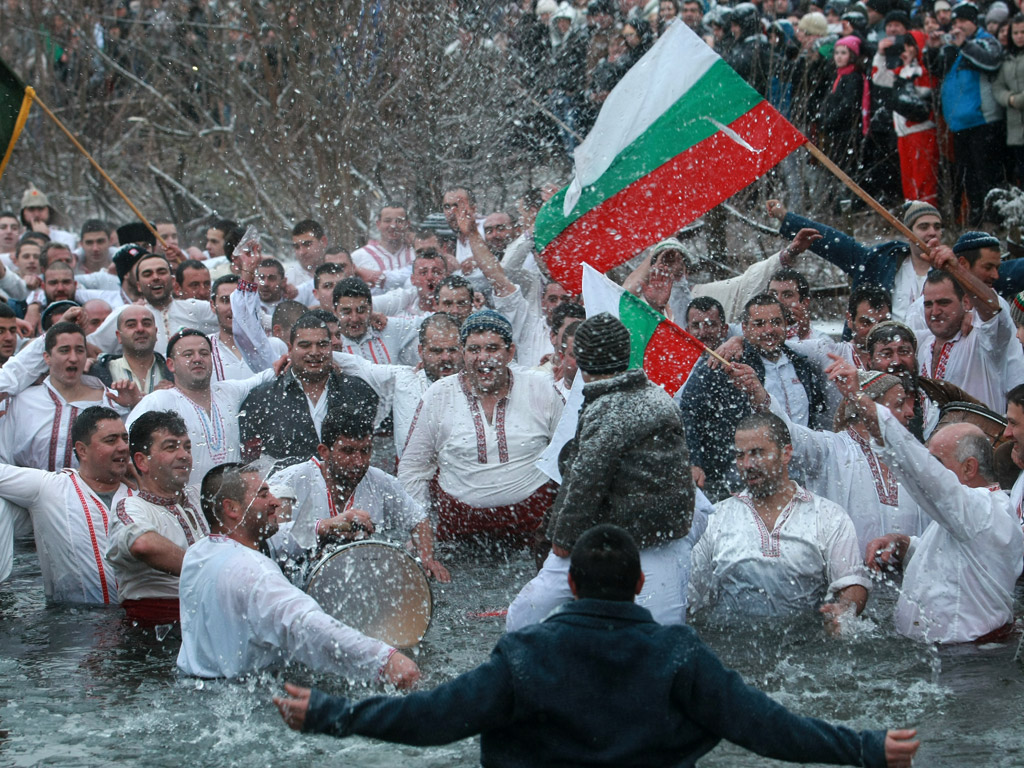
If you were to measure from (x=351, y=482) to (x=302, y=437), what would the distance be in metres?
1.10

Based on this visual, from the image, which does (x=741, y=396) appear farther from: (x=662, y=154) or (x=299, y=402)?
(x=299, y=402)

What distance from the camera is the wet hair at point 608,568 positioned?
385cm

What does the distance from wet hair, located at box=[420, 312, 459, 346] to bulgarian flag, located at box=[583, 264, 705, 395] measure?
1.89m

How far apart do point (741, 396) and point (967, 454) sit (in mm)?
1561

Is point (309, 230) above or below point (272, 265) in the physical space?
above

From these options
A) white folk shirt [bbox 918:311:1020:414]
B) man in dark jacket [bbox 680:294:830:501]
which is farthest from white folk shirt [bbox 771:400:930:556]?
white folk shirt [bbox 918:311:1020:414]

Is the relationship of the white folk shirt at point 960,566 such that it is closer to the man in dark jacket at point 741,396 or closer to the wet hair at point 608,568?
the man in dark jacket at point 741,396

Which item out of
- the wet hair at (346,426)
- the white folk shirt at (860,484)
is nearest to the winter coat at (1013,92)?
the white folk shirt at (860,484)

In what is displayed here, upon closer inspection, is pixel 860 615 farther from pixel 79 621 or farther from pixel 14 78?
pixel 14 78

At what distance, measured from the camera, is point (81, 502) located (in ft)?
23.9

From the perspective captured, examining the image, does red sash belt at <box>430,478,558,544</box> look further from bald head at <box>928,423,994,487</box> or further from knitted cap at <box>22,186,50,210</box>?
knitted cap at <box>22,186,50,210</box>

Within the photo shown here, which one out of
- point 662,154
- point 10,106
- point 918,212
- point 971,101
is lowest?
point 918,212

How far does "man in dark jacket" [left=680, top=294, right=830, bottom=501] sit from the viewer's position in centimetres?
769

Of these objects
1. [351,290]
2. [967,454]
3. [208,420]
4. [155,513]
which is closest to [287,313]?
[351,290]
